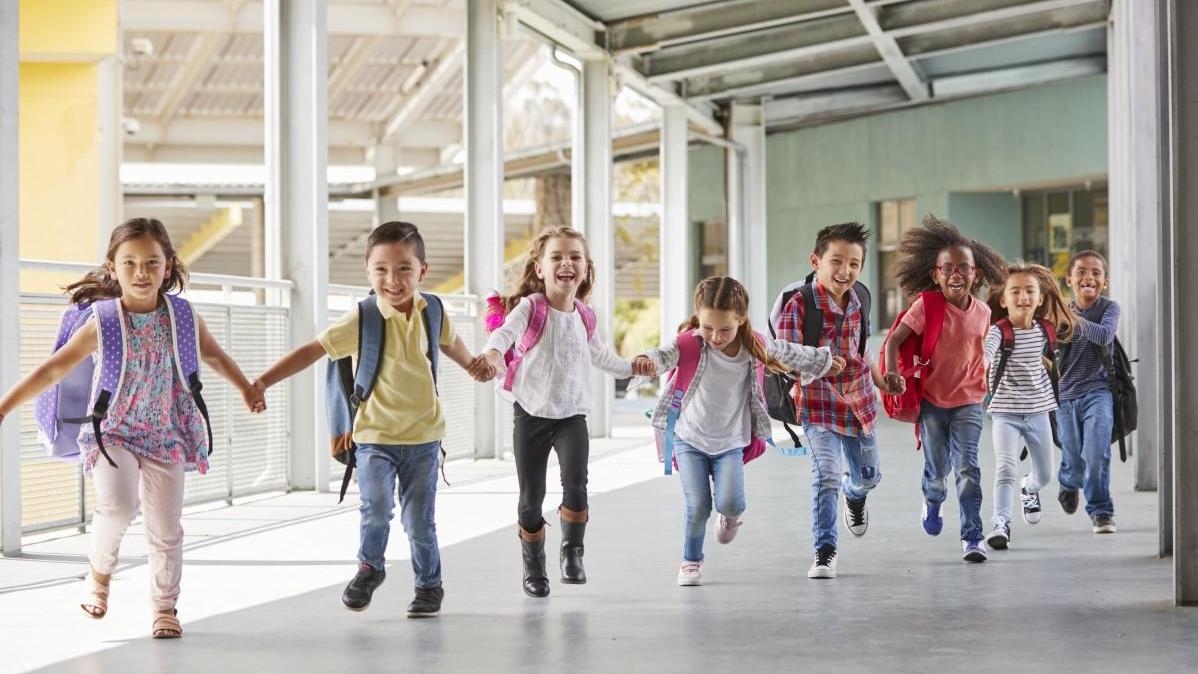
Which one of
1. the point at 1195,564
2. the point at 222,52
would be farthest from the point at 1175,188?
the point at 222,52

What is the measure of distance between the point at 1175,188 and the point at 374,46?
18.9m

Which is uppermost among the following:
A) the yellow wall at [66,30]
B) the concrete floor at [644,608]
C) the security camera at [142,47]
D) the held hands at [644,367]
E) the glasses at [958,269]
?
the security camera at [142,47]

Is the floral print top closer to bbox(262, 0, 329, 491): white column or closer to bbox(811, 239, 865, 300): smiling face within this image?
bbox(811, 239, 865, 300): smiling face

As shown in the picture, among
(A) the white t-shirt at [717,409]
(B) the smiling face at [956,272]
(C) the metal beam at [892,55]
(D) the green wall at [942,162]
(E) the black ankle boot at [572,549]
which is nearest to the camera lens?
(E) the black ankle boot at [572,549]

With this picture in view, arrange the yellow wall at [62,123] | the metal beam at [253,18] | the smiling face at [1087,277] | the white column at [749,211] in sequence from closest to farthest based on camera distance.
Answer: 1. the smiling face at [1087,277]
2. the yellow wall at [62,123]
3. the metal beam at [253,18]
4. the white column at [749,211]

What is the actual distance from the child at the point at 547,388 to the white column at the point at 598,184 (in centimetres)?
1120

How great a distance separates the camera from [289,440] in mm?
10766

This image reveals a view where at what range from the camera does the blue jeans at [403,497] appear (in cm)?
553

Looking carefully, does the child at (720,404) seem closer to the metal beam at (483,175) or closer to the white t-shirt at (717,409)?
the white t-shirt at (717,409)

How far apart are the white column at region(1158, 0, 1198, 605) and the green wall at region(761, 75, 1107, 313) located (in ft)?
55.5

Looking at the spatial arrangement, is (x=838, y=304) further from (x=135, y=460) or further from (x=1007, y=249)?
(x=1007, y=249)

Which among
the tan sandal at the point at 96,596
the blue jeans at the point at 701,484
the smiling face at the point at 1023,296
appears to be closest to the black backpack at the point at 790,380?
the blue jeans at the point at 701,484

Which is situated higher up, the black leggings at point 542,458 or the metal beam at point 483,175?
the metal beam at point 483,175

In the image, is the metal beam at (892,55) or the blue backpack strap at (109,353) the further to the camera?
the metal beam at (892,55)
